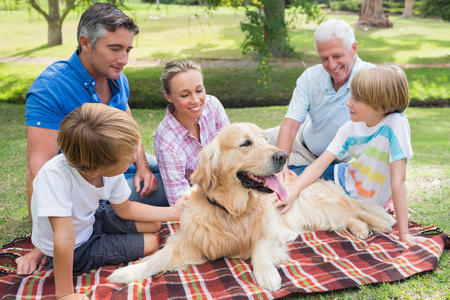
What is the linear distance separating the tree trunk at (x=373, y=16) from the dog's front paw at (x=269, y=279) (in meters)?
19.5

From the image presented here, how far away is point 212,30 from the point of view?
51.9 feet

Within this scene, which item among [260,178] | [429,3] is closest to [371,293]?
[260,178]

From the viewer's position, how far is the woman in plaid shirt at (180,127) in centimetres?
321

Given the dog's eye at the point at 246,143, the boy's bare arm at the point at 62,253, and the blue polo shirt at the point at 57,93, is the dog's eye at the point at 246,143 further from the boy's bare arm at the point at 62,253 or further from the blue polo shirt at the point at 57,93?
the blue polo shirt at the point at 57,93

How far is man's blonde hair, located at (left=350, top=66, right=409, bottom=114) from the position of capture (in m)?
2.80

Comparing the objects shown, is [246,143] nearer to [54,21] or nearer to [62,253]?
[62,253]

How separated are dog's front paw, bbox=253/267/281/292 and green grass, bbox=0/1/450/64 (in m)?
9.88

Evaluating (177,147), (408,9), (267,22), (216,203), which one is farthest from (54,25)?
(408,9)

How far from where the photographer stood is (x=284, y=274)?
2.55m

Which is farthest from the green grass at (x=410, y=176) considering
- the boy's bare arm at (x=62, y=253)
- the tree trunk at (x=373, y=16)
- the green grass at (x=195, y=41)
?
the tree trunk at (x=373, y=16)

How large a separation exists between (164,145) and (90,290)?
134 cm

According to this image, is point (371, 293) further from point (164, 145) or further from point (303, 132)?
point (303, 132)

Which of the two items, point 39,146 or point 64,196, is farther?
point 39,146

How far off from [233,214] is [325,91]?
1839 millimetres
